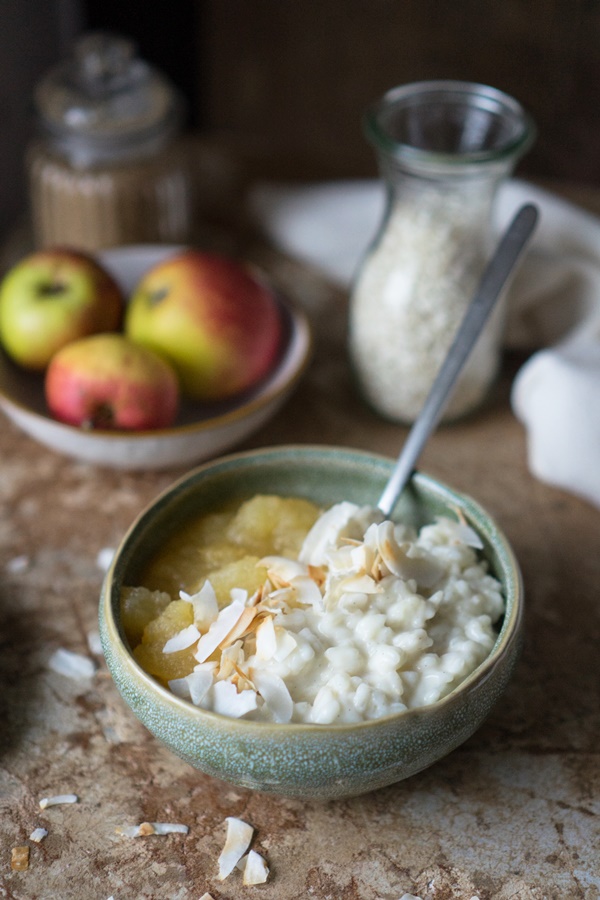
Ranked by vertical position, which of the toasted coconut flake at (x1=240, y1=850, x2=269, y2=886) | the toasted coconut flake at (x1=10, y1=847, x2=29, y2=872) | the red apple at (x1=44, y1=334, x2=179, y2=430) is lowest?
the toasted coconut flake at (x1=240, y1=850, x2=269, y2=886)

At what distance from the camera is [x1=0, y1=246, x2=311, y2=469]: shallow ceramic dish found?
3.41ft

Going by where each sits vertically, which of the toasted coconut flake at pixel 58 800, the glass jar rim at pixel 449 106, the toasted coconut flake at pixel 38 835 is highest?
the glass jar rim at pixel 449 106

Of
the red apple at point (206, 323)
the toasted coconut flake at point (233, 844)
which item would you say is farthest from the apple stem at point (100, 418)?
the toasted coconut flake at point (233, 844)

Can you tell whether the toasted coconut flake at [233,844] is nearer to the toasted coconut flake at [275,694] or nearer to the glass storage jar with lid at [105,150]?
the toasted coconut flake at [275,694]

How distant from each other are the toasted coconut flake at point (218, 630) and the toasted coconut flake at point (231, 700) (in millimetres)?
42

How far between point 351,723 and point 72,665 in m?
0.33

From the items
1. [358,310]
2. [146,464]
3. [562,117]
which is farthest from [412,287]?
[562,117]

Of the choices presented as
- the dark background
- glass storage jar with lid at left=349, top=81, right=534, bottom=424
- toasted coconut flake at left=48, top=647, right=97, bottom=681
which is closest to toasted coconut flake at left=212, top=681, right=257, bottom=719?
→ toasted coconut flake at left=48, top=647, right=97, bottom=681

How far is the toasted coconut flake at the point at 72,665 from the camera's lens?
0.88m

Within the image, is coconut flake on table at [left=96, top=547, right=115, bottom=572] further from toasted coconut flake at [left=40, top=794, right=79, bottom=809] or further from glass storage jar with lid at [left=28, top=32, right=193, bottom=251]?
glass storage jar with lid at [left=28, top=32, right=193, bottom=251]

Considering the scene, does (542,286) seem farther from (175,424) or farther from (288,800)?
(288,800)

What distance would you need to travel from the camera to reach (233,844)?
0.73 metres

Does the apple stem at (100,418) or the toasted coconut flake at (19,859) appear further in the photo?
the apple stem at (100,418)

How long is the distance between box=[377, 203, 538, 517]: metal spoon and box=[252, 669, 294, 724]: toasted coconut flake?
12.9 inches
